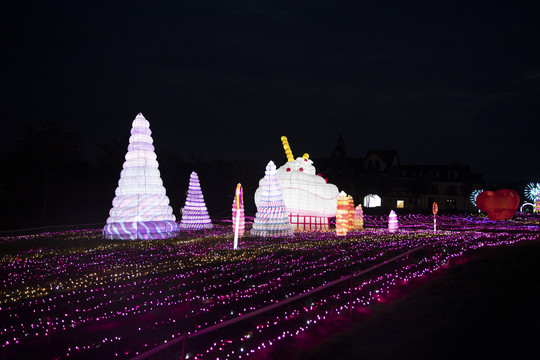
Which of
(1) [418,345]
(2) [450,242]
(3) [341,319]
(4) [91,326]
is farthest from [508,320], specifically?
(2) [450,242]

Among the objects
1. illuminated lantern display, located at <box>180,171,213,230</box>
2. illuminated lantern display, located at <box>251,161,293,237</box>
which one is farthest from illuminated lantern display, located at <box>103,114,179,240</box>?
illuminated lantern display, located at <box>180,171,213,230</box>

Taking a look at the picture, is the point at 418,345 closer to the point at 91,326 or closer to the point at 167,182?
the point at 91,326

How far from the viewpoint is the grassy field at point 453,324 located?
579cm

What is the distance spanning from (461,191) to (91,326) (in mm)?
58351

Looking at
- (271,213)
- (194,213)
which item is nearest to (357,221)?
(271,213)

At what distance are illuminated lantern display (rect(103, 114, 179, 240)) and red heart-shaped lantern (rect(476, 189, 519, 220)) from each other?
28387mm

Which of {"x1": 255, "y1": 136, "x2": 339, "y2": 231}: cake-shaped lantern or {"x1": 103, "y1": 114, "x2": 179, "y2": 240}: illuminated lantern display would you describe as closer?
{"x1": 103, "y1": 114, "x2": 179, "y2": 240}: illuminated lantern display

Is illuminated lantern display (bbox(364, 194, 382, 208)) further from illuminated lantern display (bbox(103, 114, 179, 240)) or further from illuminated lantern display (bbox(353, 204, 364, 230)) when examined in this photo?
illuminated lantern display (bbox(103, 114, 179, 240))

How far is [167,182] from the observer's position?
4500cm

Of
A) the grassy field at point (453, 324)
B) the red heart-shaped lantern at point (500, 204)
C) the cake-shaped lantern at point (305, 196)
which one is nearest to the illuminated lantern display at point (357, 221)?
the cake-shaped lantern at point (305, 196)

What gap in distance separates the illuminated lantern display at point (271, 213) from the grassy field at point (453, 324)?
35.8 feet

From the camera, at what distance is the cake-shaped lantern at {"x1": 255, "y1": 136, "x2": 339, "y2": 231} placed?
79.5 ft

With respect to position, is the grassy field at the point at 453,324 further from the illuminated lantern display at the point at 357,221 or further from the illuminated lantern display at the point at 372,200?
the illuminated lantern display at the point at 372,200

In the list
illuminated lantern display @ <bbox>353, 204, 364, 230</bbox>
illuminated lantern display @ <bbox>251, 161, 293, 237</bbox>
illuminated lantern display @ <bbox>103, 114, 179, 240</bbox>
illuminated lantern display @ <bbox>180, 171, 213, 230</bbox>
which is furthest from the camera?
illuminated lantern display @ <bbox>353, 204, 364, 230</bbox>
